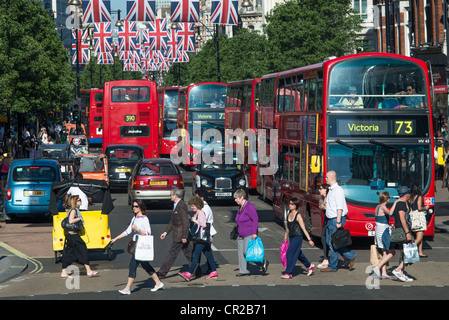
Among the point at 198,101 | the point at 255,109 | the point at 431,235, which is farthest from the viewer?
the point at 198,101

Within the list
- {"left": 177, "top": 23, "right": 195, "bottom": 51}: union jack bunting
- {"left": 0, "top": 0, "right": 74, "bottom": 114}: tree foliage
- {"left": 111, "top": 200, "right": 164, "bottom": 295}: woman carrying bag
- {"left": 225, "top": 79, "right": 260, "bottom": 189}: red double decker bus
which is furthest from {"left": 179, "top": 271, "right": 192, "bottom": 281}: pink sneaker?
{"left": 177, "top": 23, "right": 195, "bottom": 51}: union jack bunting

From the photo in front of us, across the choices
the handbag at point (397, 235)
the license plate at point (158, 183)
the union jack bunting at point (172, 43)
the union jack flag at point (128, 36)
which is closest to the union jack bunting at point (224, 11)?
the license plate at point (158, 183)

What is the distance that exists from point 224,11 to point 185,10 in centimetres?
170

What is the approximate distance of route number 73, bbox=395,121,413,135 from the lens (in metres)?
18.1

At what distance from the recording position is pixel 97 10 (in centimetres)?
3356

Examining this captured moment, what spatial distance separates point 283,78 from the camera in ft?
77.6

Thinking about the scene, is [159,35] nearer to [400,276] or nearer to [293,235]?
[293,235]

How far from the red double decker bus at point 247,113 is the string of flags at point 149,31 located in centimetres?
317

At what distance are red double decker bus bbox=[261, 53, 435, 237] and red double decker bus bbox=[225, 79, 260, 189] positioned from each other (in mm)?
12822

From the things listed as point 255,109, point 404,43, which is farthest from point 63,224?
point 404,43

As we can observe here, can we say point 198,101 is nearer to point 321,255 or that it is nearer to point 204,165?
point 204,165

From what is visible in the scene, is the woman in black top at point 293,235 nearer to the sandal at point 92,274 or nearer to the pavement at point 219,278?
the pavement at point 219,278
